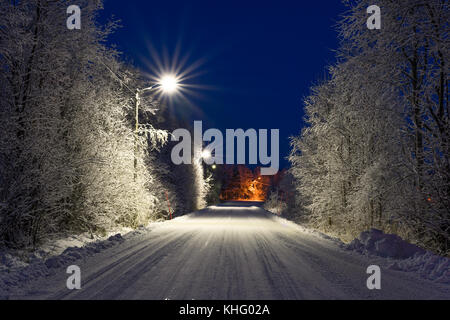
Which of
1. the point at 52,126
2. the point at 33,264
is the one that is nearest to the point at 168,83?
the point at 52,126

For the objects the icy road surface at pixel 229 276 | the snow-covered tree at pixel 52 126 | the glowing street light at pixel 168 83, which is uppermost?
the glowing street light at pixel 168 83

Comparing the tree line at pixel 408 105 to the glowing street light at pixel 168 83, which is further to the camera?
the glowing street light at pixel 168 83

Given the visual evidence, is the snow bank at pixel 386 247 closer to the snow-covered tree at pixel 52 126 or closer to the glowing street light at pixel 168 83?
the snow-covered tree at pixel 52 126

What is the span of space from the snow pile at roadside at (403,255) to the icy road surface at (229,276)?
1.42ft

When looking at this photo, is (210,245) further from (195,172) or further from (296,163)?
(195,172)

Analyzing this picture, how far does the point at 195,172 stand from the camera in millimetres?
47375

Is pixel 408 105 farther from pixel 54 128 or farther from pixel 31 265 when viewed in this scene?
pixel 31 265

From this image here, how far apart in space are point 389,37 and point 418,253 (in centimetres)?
631

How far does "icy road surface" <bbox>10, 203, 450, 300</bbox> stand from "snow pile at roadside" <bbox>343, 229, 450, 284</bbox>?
0.43 metres

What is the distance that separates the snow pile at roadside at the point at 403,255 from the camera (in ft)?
23.3

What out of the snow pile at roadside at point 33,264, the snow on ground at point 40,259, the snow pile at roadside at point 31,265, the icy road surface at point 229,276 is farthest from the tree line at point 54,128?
the icy road surface at point 229,276

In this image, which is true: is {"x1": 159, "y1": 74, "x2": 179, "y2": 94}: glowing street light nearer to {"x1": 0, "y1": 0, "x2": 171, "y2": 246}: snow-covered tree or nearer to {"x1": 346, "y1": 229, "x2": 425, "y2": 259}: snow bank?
{"x1": 0, "y1": 0, "x2": 171, "y2": 246}: snow-covered tree

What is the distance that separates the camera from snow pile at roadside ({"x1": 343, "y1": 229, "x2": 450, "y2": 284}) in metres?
7.09
